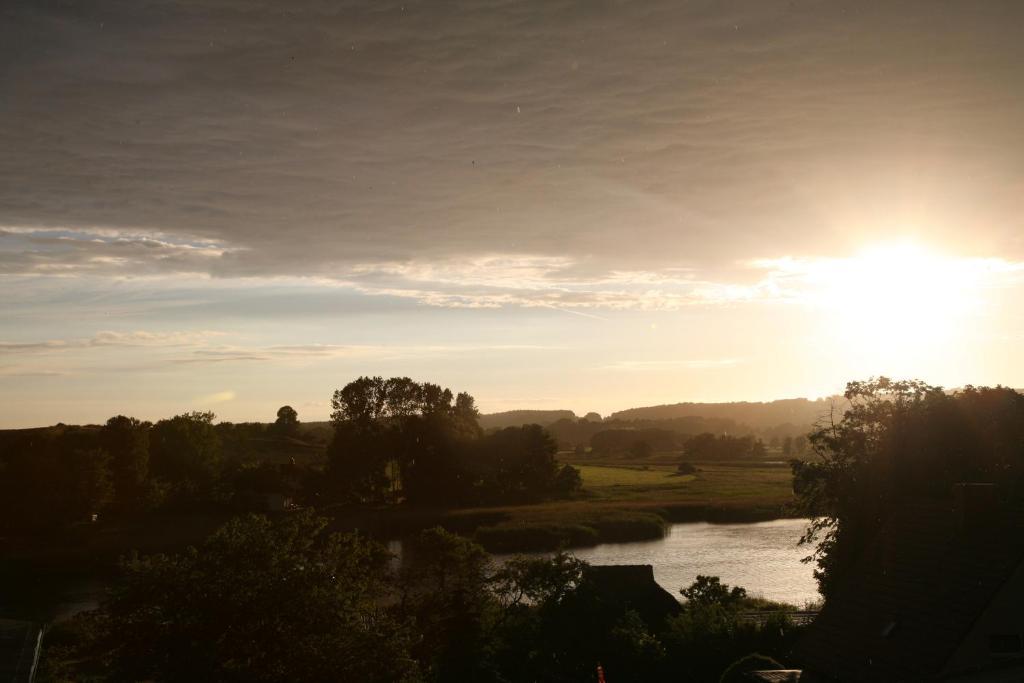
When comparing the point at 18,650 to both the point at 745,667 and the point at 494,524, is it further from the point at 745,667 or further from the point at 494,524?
the point at 494,524

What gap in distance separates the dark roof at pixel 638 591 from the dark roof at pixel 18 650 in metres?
19.5

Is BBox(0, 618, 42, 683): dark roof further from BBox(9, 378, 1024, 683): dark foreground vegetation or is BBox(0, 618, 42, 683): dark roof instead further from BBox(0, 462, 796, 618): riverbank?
BBox(0, 462, 796, 618): riverbank

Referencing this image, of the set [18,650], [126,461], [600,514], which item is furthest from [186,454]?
[18,650]

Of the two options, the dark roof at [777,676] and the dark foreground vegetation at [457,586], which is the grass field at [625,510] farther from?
the dark roof at [777,676]

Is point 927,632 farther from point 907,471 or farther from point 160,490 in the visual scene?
point 160,490

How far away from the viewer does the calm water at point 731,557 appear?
167ft

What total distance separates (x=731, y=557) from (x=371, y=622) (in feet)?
131

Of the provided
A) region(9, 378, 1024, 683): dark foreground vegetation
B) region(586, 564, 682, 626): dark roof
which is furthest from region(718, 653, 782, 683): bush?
region(586, 564, 682, 626): dark roof

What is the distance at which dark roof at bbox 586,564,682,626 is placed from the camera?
35562 millimetres

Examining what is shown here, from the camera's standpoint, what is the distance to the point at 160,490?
81.5 metres

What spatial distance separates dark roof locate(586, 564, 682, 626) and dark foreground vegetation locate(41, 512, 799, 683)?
0.15 metres

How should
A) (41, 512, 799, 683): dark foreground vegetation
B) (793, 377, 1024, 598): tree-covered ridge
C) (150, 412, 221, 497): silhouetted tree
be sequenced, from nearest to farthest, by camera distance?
(41, 512, 799, 683): dark foreground vegetation < (793, 377, 1024, 598): tree-covered ridge < (150, 412, 221, 497): silhouetted tree

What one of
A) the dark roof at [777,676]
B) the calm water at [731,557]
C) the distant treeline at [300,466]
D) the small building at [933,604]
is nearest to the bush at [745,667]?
the dark roof at [777,676]

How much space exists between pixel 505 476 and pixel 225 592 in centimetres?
7733
